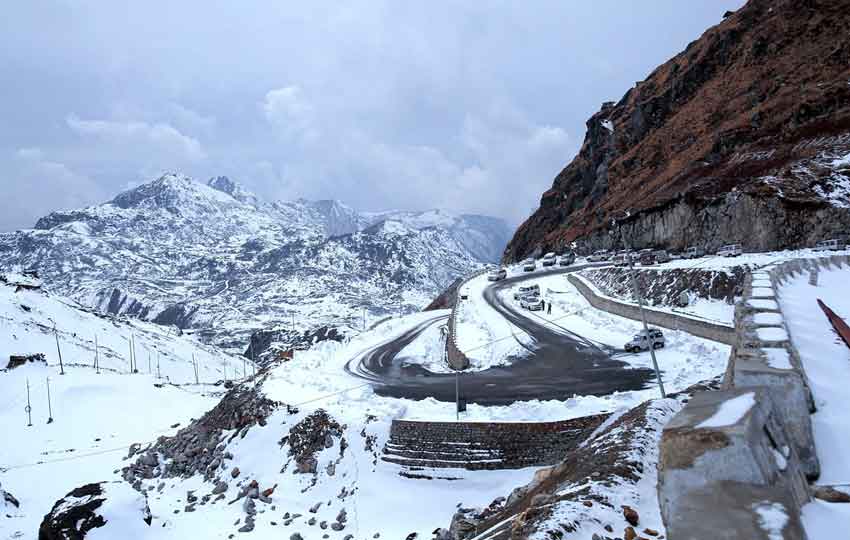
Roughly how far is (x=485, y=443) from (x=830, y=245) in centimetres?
3103

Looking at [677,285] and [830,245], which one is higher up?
[830,245]

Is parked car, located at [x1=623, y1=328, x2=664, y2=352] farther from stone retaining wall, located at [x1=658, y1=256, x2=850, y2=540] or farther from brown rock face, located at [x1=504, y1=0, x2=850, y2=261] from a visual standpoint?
stone retaining wall, located at [x1=658, y1=256, x2=850, y2=540]

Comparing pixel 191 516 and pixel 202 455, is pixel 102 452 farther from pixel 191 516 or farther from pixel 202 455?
pixel 191 516

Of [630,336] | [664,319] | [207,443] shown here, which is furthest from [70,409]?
[664,319]

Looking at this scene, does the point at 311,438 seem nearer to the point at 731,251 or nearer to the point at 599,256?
the point at 731,251

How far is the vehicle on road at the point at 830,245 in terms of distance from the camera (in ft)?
113

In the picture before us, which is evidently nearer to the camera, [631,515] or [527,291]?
[631,515]

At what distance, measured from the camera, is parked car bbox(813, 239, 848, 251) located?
34.6 metres

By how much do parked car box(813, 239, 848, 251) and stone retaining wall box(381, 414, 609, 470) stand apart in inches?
1035

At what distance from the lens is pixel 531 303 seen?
160 ft

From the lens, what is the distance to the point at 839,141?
→ 44.4m

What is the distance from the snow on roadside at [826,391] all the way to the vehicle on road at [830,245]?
2509 centimetres

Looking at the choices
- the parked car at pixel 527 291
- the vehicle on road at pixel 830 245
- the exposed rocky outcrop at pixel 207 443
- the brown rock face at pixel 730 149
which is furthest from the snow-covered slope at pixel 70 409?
the brown rock face at pixel 730 149

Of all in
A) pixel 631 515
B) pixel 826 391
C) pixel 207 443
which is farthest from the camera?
pixel 207 443
